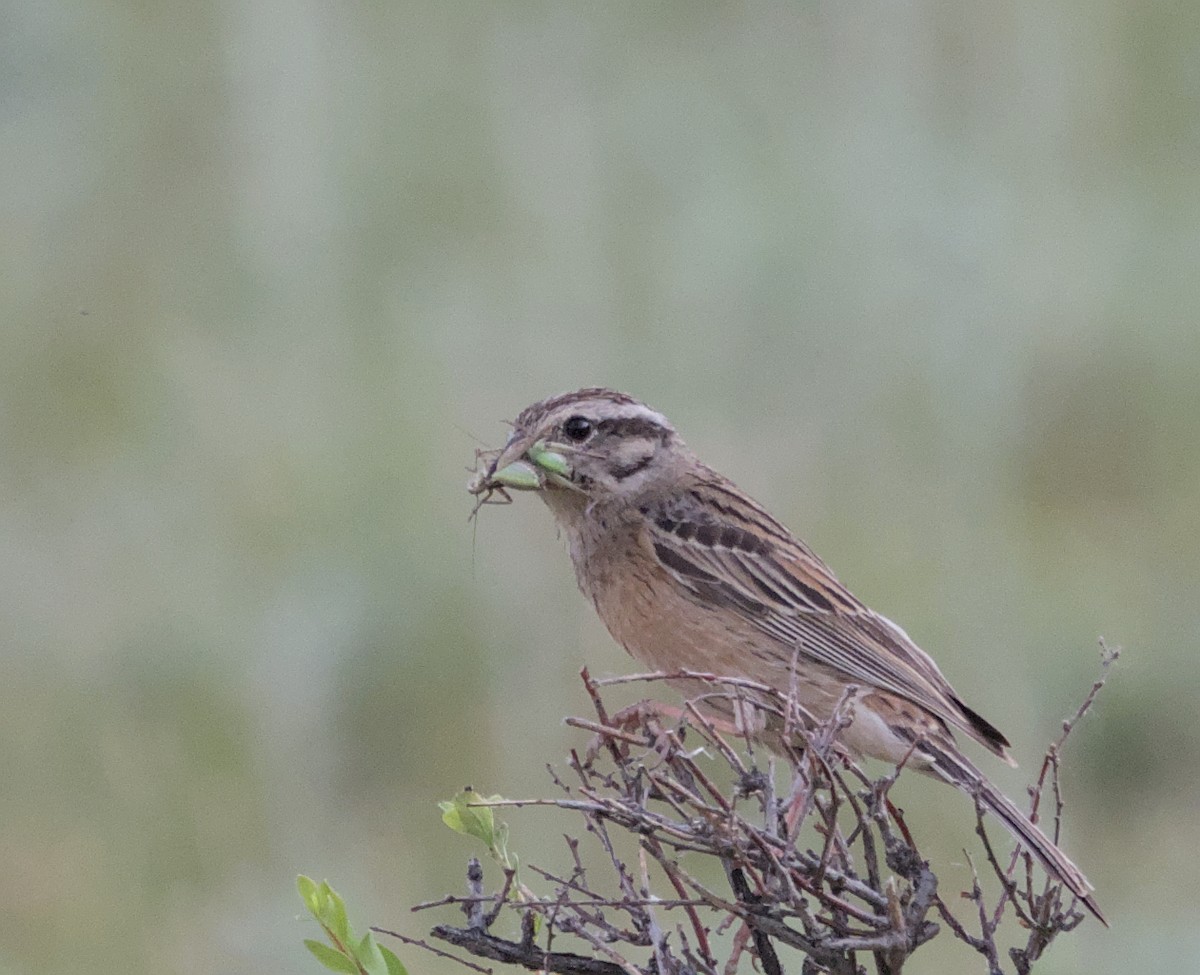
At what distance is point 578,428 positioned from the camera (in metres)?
4.50

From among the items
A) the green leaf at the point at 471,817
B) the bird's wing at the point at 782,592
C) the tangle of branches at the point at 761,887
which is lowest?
the tangle of branches at the point at 761,887

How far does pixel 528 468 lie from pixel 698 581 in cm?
54

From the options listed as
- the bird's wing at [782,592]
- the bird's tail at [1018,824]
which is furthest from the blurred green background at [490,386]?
the bird's tail at [1018,824]

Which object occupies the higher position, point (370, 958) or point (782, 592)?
point (782, 592)

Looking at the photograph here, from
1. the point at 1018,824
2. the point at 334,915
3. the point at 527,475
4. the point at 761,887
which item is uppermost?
the point at 527,475

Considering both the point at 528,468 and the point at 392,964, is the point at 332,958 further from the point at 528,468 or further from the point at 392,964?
the point at 528,468

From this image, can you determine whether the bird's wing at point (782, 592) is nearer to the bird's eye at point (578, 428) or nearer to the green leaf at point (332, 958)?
the bird's eye at point (578, 428)

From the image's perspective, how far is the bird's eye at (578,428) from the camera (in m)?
4.47

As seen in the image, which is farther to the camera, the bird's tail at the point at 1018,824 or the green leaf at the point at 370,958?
the bird's tail at the point at 1018,824

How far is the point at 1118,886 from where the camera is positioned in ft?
23.1

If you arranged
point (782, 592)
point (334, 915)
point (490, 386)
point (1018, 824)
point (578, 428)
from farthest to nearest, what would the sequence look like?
point (490, 386), point (782, 592), point (578, 428), point (1018, 824), point (334, 915)

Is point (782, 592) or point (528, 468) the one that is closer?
point (528, 468)

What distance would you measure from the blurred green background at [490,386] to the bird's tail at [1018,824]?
2.19 metres

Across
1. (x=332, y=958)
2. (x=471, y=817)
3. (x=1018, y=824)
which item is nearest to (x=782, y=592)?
(x=1018, y=824)
